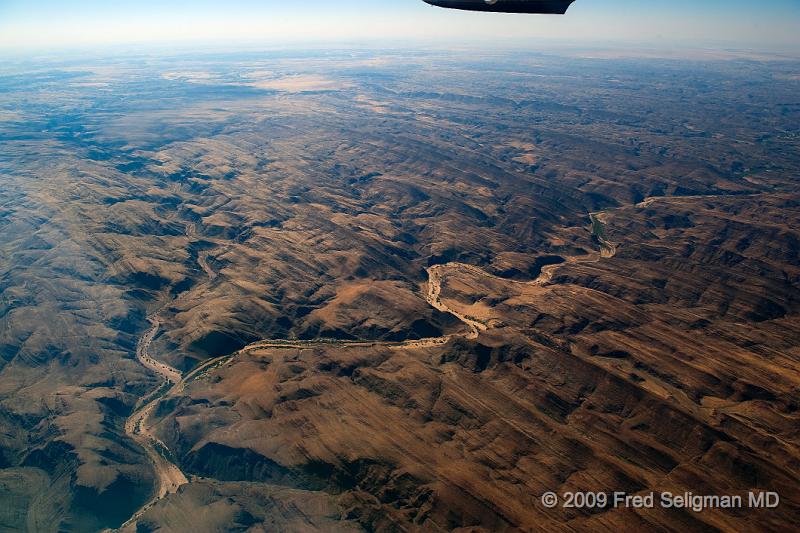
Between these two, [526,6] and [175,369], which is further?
[175,369]

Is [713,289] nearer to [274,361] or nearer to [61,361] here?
[274,361]

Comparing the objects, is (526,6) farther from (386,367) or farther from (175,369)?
(175,369)

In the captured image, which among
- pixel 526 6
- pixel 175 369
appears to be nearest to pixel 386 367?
pixel 175 369

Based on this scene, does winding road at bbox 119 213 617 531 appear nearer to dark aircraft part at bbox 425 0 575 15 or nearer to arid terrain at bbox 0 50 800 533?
arid terrain at bbox 0 50 800 533

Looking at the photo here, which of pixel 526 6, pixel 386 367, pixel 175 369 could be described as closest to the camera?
pixel 526 6

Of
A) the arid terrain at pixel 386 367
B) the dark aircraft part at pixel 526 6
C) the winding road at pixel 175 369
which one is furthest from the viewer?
the winding road at pixel 175 369

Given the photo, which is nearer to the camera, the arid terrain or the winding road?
the arid terrain

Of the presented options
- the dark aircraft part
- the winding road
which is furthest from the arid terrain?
the dark aircraft part

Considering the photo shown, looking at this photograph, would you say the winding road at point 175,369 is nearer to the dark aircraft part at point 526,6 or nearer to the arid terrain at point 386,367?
the arid terrain at point 386,367

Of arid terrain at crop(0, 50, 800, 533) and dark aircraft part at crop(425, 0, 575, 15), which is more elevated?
dark aircraft part at crop(425, 0, 575, 15)

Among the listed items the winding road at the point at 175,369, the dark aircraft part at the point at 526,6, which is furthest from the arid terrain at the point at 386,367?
the dark aircraft part at the point at 526,6

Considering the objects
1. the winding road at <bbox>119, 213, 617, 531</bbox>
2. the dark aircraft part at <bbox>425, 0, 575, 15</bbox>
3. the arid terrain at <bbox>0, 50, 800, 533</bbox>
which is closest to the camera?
the dark aircraft part at <bbox>425, 0, 575, 15</bbox>

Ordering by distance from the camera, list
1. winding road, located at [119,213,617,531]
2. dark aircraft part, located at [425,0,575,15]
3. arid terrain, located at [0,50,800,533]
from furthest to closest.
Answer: winding road, located at [119,213,617,531] → arid terrain, located at [0,50,800,533] → dark aircraft part, located at [425,0,575,15]
